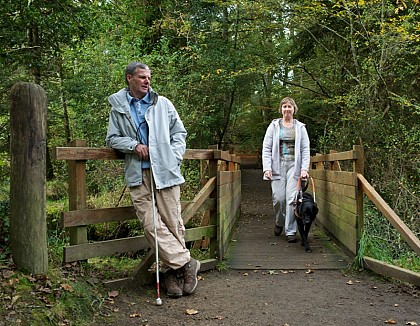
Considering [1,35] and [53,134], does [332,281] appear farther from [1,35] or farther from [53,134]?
[53,134]

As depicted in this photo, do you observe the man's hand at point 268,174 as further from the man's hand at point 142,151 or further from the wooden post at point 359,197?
the man's hand at point 142,151

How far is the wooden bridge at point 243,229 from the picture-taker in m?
4.29

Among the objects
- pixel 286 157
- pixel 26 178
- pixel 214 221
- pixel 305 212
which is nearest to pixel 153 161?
pixel 26 178

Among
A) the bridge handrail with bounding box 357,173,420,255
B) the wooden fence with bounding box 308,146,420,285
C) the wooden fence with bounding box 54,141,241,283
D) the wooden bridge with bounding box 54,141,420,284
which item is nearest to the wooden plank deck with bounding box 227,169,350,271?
the wooden bridge with bounding box 54,141,420,284

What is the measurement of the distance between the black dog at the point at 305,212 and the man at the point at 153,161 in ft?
7.56

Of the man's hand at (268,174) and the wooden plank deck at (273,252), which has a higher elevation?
the man's hand at (268,174)

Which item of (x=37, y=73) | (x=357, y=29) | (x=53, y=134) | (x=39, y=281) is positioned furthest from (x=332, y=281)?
(x=53, y=134)

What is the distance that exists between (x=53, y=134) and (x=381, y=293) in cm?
1203

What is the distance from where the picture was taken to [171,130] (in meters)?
4.60

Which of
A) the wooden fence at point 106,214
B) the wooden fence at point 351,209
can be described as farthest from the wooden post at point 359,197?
the wooden fence at point 106,214

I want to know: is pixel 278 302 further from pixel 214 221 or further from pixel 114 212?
pixel 114 212

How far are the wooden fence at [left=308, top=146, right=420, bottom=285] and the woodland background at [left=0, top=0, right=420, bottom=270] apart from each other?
36 centimetres

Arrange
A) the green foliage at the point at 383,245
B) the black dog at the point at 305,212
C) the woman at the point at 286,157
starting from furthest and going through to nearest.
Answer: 1. the woman at the point at 286,157
2. the black dog at the point at 305,212
3. the green foliage at the point at 383,245

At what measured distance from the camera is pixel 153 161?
4.37 meters
